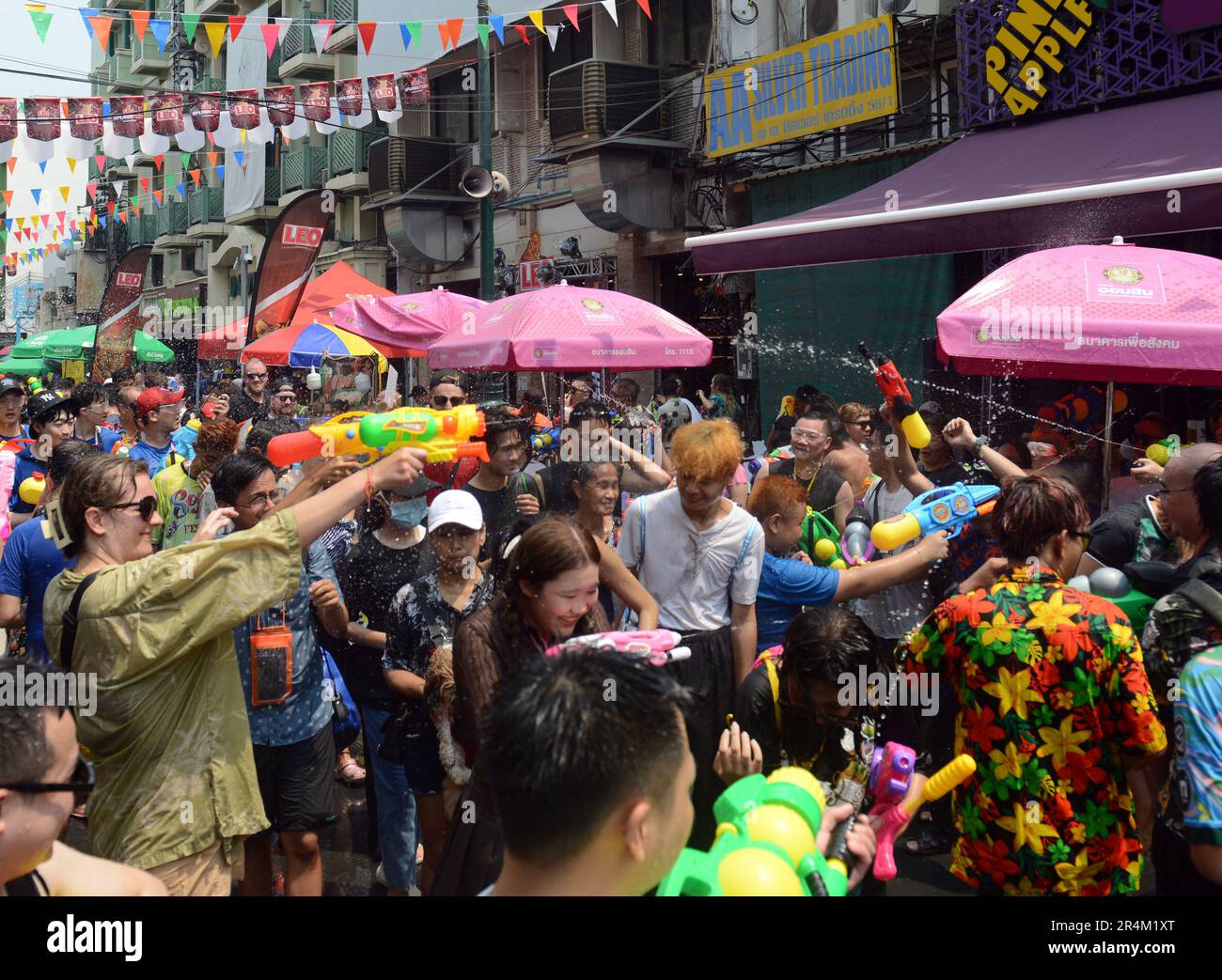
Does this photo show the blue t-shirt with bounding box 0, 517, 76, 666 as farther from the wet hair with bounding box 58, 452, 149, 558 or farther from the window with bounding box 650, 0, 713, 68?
the window with bounding box 650, 0, 713, 68

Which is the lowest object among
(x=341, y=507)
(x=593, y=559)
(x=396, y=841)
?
(x=396, y=841)

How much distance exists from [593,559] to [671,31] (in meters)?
15.6

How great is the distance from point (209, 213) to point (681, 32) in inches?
879

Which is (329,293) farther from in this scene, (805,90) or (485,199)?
(805,90)

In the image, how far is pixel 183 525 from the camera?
601cm

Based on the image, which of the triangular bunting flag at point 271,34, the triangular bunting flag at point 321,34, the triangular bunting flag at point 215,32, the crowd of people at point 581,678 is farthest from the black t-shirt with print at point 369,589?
the triangular bunting flag at point 271,34

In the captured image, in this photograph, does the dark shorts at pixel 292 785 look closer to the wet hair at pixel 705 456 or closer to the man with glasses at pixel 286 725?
the man with glasses at pixel 286 725

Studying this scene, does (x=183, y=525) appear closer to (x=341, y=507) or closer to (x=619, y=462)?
(x=619, y=462)

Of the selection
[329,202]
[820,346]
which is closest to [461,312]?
[329,202]

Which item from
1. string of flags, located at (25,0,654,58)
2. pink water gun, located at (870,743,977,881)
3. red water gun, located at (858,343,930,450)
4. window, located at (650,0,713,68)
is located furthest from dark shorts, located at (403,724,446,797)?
window, located at (650,0,713,68)

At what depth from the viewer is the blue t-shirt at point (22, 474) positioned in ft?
22.4

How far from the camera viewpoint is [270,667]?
12.7ft

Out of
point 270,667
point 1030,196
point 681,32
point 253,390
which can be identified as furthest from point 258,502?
point 681,32

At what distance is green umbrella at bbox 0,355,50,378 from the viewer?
956 inches
